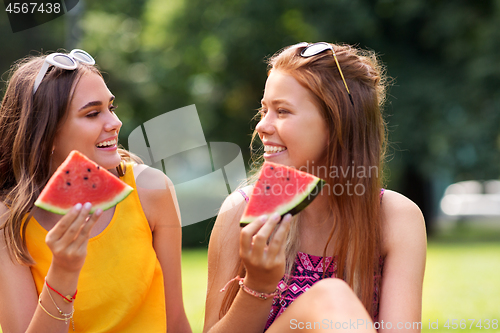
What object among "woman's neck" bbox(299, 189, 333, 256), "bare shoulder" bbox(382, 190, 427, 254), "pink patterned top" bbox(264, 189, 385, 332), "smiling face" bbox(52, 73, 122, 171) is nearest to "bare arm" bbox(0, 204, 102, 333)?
"smiling face" bbox(52, 73, 122, 171)

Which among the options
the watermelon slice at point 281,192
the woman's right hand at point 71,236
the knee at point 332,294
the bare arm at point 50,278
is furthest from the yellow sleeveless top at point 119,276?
the knee at point 332,294

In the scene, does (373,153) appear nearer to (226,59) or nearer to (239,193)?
(239,193)

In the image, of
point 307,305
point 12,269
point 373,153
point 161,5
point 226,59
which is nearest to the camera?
point 307,305

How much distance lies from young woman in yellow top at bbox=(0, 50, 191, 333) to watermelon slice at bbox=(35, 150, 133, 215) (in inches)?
13.1

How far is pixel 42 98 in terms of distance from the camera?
3.04 meters

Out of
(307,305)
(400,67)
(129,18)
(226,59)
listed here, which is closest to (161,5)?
(129,18)

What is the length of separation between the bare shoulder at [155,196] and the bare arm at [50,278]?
34.0 inches

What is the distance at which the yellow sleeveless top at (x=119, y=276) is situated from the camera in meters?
3.04

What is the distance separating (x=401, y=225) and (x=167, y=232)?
5.36 ft

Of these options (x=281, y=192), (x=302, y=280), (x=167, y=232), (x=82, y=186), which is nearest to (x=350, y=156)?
(x=281, y=192)

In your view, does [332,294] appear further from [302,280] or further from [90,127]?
[90,127]

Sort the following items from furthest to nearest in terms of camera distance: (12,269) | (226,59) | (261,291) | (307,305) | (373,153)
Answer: (226,59) < (373,153) < (12,269) < (261,291) < (307,305)

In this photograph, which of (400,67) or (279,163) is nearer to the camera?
(279,163)

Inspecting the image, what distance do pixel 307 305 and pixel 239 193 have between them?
3.62 feet
